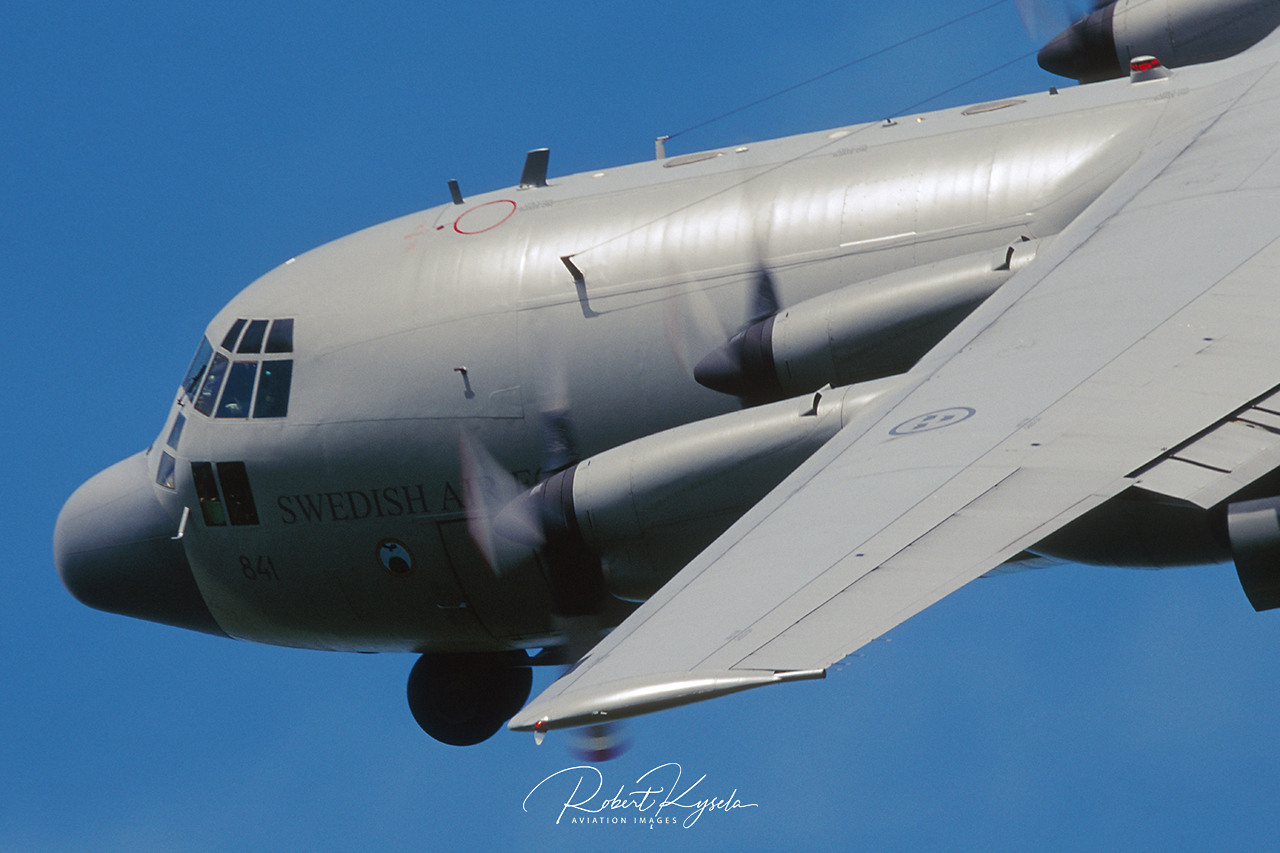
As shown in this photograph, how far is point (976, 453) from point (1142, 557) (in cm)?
414

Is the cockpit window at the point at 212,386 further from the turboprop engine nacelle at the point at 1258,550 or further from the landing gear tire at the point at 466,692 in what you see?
the turboprop engine nacelle at the point at 1258,550

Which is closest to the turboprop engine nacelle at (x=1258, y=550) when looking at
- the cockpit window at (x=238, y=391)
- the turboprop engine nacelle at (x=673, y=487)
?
the turboprop engine nacelle at (x=673, y=487)

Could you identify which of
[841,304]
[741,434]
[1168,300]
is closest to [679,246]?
[841,304]

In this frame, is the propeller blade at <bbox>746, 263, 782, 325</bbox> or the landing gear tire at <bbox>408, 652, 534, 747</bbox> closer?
the propeller blade at <bbox>746, 263, 782, 325</bbox>

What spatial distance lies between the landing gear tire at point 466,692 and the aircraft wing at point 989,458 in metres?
11.0

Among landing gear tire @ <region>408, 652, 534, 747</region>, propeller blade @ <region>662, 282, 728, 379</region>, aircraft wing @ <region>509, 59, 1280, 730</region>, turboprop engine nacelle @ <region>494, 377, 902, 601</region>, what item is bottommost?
landing gear tire @ <region>408, 652, 534, 747</region>

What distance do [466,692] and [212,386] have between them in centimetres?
544

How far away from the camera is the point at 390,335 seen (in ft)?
66.1

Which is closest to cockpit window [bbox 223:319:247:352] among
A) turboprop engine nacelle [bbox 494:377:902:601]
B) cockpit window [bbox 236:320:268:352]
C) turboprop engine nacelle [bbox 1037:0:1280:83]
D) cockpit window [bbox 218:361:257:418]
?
cockpit window [bbox 236:320:268:352]

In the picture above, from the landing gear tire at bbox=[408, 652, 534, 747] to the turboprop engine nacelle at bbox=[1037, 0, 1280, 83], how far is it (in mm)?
11556

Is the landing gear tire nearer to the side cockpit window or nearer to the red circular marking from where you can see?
the side cockpit window

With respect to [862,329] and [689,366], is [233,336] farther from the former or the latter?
[862,329]

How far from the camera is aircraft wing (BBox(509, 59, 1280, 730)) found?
28.7 feet

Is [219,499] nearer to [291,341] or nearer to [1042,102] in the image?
[291,341]
